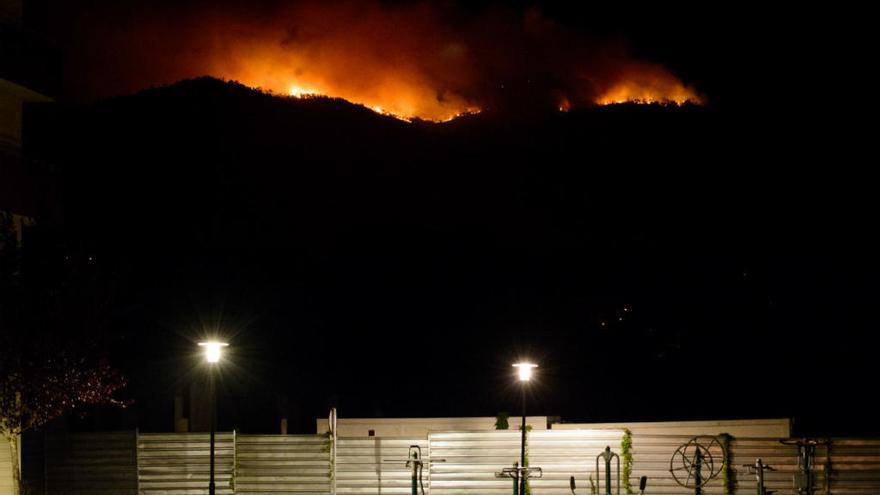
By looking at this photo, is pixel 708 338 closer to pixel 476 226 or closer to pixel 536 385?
pixel 536 385

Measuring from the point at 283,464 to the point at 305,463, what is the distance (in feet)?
1.66

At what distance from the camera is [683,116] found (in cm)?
16012

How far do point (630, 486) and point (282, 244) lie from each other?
266 feet

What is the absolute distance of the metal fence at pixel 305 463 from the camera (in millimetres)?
25438

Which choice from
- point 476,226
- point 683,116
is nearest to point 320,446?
point 476,226

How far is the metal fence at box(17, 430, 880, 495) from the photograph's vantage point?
83.5 ft

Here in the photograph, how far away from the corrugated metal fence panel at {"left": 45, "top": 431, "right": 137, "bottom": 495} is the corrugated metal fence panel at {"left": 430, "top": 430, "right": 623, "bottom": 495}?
7060mm

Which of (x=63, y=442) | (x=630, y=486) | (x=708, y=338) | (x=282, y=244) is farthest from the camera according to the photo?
(x=282, y=244)

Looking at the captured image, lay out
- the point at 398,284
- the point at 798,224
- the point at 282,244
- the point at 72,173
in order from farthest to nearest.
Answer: the point at 72,173 → the point at 798,224 → the point at 282,244 → the point at 398,284

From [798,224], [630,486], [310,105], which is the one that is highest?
[310,105]

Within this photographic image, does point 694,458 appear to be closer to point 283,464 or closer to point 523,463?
point 523,463

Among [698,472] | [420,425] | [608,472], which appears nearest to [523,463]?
[608,472]

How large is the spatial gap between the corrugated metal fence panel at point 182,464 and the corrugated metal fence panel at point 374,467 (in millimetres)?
2578

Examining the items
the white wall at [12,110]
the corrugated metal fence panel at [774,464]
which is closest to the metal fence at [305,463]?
the corrugated metal fence panel at [774,464]
